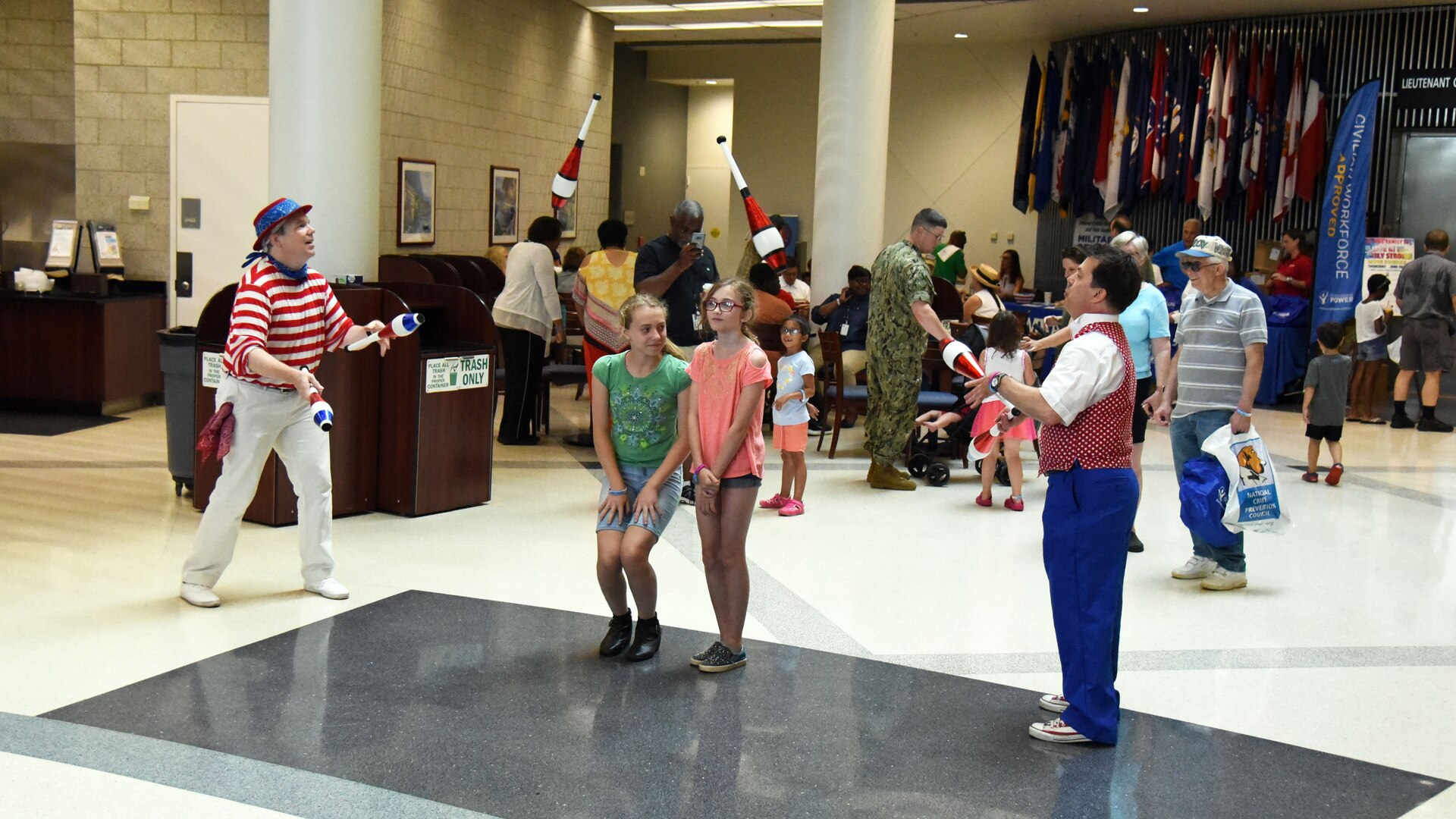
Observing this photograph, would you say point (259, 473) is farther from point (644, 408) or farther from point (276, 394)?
point (644, 408)

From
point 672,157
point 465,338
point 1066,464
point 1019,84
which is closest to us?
point 1066,464

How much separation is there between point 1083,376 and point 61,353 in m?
8.11

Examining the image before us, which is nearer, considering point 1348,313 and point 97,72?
point 97,72

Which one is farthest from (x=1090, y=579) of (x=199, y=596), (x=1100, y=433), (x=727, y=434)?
(x=199, y=596)

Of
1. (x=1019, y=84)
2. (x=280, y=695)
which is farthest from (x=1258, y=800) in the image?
(x=1019, y=84)

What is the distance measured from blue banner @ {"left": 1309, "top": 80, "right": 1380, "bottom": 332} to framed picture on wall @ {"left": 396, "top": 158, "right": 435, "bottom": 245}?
8.49 metres

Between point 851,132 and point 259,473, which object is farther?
point 851,132

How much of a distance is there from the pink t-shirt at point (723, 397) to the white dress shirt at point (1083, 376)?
3.10 feet

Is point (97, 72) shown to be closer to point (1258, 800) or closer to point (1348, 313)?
point (1258, 800)

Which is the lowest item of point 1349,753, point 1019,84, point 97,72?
point 1349,753

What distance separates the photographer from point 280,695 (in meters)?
4.07

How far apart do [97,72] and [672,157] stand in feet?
41.0

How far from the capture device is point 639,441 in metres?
4.39

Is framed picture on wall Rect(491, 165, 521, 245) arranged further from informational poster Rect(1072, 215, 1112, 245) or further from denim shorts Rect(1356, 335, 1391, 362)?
denim shorts Rect(1356, 335, 1391, 362)
